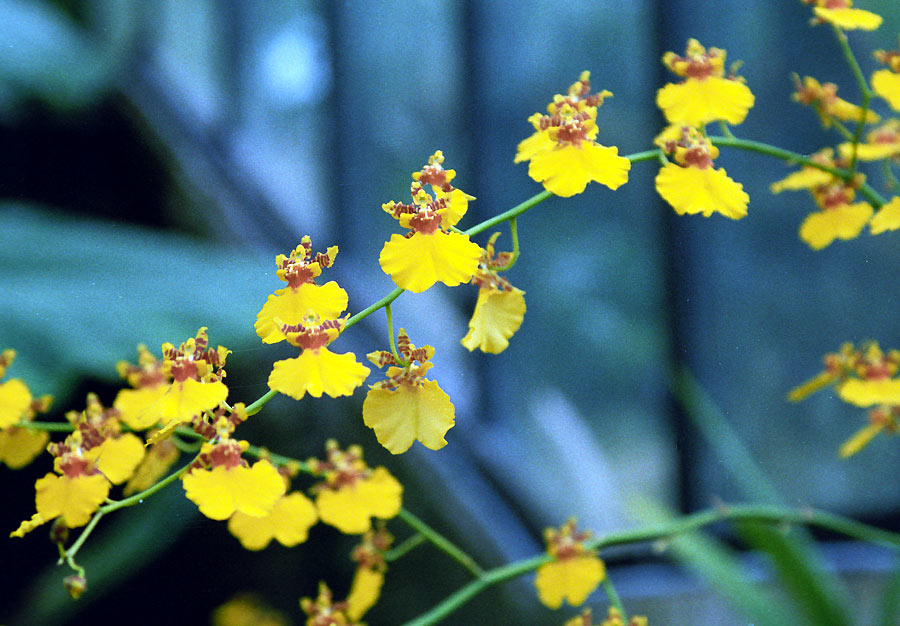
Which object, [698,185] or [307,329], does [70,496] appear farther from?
[698,185]

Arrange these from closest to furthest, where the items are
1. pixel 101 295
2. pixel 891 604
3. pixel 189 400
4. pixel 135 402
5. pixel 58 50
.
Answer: pixel 189 400
pixel 135 402
pixel 891 604
pixel 101 295
pixel 58 50

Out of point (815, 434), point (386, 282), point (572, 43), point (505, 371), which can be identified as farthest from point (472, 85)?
point (815, 434)

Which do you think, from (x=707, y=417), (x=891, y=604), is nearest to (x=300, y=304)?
(x=891, y=604)

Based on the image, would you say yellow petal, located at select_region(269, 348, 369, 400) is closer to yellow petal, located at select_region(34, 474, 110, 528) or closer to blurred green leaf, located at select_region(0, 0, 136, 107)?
yellow petal, located at select_region(34, 474, 110, 528)

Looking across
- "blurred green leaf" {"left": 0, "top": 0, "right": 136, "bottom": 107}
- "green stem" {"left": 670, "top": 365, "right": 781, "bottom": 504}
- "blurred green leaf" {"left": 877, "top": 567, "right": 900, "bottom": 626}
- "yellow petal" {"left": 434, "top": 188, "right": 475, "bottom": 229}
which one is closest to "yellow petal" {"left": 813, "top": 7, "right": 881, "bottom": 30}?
"yellow petal" {"left": 434, "top": 188, "right": 475, "bottom": 229}

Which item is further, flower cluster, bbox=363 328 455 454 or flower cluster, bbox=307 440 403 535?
flower cluster, bbox=307 440 403 535
